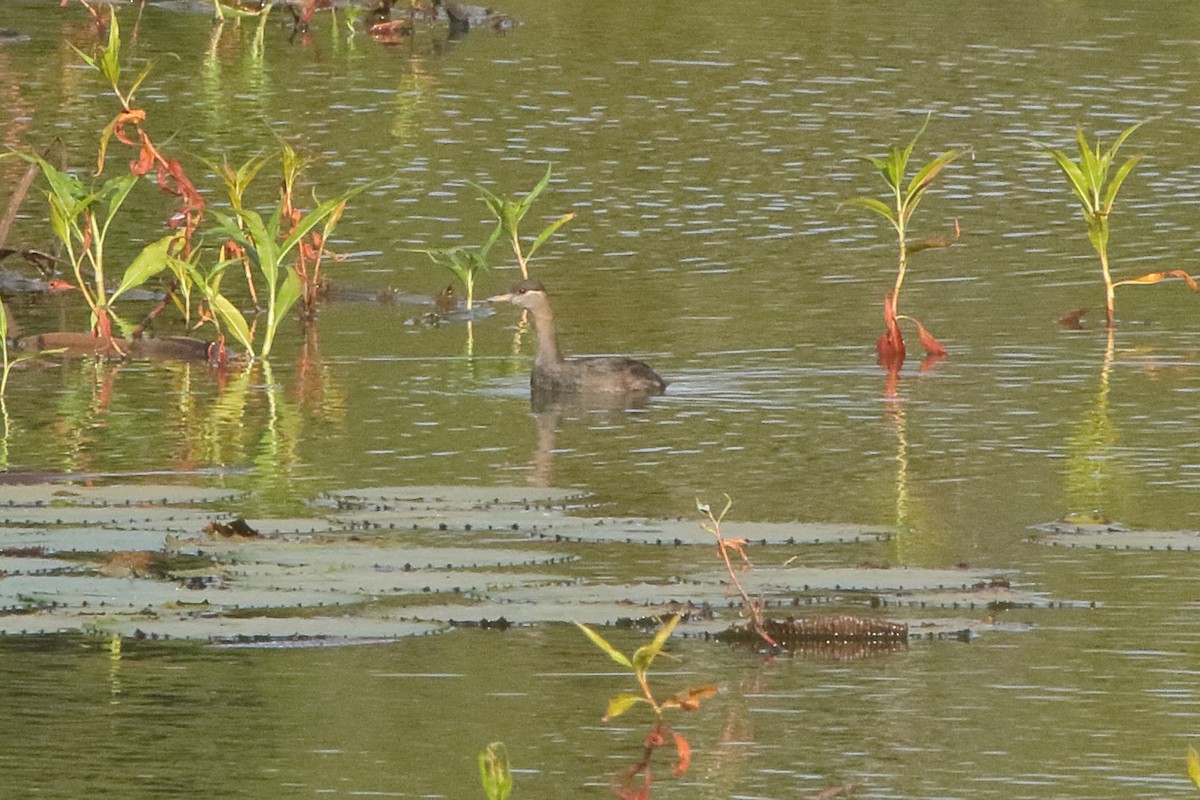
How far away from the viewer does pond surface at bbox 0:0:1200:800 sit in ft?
24.0

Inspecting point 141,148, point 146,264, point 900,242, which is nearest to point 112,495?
point 146,264

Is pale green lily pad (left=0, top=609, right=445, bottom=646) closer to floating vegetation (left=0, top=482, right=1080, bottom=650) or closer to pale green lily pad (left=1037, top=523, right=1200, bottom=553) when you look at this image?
floating vegetation (left=0, top=482, right=1080, bottom=650)

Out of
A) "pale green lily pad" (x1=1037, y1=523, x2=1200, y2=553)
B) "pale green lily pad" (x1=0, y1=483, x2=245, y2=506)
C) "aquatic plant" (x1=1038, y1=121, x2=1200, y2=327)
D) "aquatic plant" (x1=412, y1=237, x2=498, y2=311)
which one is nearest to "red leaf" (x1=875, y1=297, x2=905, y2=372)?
"aquatic plant" (x1=1038, y1=121, x2=1200, y2=327)

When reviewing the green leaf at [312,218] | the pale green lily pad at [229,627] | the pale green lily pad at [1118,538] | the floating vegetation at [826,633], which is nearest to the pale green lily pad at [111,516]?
the pale green lily pad at [229,627]

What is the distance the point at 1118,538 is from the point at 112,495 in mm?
3793

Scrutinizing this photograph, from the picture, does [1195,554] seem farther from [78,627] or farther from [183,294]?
[183,294]

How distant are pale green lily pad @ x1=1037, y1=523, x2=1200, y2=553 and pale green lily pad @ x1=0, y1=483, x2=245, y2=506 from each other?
10.5 feet

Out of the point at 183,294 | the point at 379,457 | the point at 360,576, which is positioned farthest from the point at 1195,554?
the point at 183,294

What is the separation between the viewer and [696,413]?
43.3 feet

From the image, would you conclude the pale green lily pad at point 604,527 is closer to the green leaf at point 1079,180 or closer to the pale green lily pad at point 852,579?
the pale green lily pad at point 852,579

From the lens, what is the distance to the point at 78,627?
326 inches

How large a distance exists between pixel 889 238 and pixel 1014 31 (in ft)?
50.8

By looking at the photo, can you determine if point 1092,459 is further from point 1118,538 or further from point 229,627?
point 229,627

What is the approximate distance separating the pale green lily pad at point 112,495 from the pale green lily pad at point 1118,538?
3.20 meters
